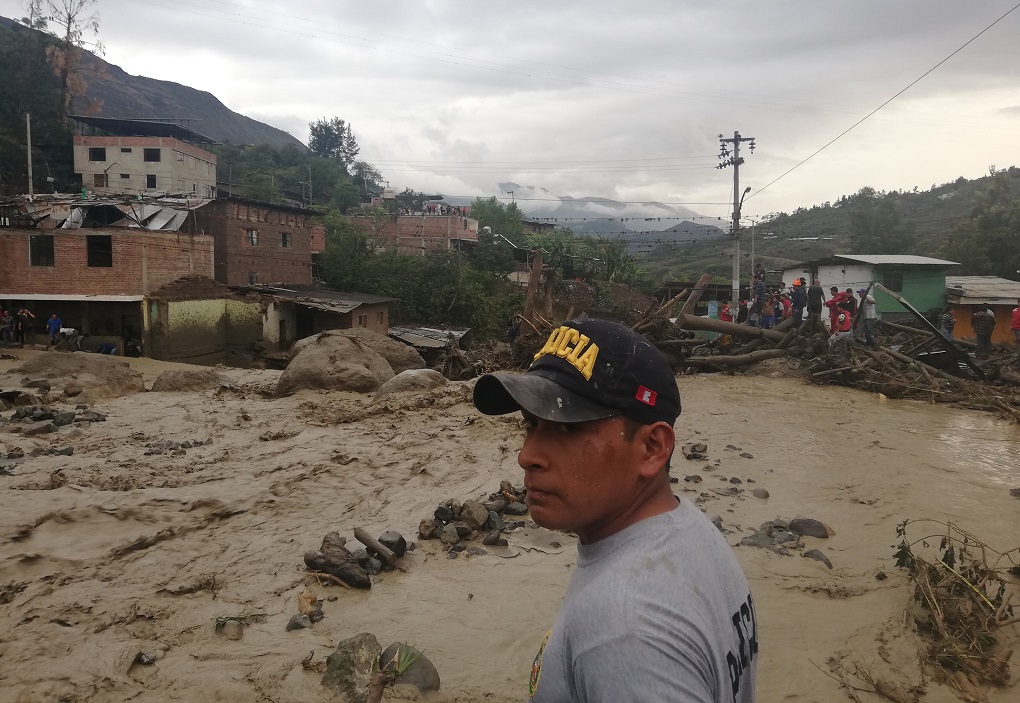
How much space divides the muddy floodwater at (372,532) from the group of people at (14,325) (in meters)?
12.4

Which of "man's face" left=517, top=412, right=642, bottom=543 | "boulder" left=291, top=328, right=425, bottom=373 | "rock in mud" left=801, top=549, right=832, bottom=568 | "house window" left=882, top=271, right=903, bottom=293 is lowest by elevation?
"rock in mud" left=801, top=549, right=832, bottom=568

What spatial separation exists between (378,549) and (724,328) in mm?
11611

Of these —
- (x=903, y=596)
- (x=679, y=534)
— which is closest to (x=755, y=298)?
(x=903, y=596)

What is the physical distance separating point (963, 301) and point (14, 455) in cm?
2463

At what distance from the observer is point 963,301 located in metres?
21.9

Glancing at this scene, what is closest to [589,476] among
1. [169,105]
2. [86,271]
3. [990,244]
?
[86,271]

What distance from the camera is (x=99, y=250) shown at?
21625mm

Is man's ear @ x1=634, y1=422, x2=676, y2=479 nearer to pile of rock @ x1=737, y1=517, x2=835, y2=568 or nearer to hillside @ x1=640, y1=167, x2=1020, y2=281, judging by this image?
pile of rock @ x1=737, y1=517, x2=835, y2=568

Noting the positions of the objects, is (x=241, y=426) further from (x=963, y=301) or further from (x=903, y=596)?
(x=963, y=301)

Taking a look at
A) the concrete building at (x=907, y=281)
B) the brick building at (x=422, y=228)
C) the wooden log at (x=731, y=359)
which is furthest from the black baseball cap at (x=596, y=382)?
the brick building at (x=422, y=228)

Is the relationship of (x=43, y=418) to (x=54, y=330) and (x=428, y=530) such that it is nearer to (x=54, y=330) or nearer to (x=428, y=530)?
(x=428, y=530)

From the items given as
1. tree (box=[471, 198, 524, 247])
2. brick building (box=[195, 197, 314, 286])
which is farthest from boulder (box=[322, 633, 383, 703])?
tree (box=[471, 198, 524, 247])

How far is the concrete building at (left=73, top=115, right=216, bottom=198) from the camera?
1639 inches

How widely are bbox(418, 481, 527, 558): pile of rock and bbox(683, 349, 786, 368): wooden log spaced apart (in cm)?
959
